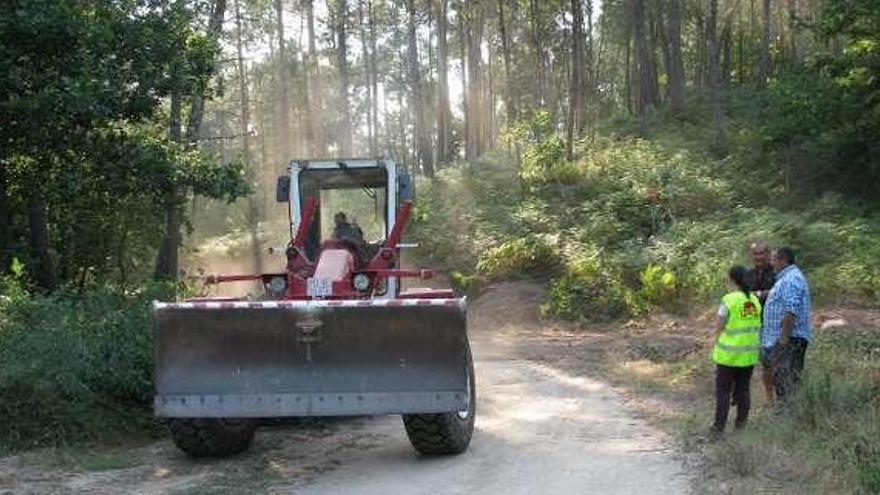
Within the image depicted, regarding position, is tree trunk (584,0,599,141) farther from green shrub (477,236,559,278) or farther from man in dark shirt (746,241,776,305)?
man in dark shirt (746,241,776,305)

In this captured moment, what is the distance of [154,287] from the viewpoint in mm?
14398

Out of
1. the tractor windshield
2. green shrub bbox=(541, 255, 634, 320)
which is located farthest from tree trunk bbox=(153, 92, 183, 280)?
the tractor windshield

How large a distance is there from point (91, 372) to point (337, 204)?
370 cm

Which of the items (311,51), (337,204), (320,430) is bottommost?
(320,430)

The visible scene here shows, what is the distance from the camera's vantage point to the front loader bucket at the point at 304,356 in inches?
309

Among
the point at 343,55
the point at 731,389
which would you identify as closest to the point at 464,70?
the point at 343,55

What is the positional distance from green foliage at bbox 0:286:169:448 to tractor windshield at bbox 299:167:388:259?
2.33m

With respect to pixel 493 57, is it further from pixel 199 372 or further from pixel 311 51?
pixel 199 372

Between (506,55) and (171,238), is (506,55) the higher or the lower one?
the higher one

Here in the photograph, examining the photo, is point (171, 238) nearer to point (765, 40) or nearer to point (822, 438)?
point (822, 438)

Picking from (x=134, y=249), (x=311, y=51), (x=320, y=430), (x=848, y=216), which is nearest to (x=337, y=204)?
(x=320, y=430)

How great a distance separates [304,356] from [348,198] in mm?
3785

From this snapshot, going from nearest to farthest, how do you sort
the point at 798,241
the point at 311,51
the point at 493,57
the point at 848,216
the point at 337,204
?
the point at 337,204
the point at 798,241
the point at 848,216
the point at 311,51
the point at 493,57

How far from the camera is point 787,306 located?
8742 mm
